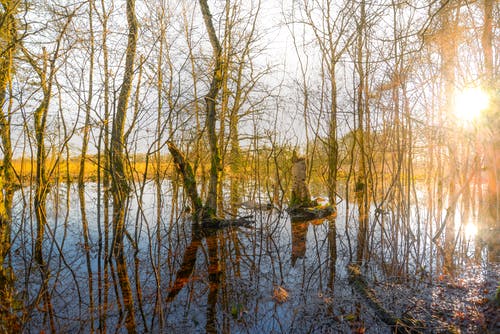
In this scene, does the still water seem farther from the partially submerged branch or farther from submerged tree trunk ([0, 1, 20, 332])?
the partially submerged branch

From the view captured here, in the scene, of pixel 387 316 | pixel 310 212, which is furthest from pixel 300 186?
pixel 387 316

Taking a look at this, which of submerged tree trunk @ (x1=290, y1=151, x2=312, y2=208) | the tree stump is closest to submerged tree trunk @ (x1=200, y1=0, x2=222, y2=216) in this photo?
the tree stump

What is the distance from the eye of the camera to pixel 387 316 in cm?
261

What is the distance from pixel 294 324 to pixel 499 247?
14.0 feet

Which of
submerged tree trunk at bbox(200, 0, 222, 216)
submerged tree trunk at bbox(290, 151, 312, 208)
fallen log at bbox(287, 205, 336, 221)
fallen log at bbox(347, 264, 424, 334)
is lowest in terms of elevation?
fallen log at bbox(287, 205, 336, 221)

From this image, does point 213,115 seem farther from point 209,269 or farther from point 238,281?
point 238,281

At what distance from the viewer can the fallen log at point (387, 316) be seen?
243cm

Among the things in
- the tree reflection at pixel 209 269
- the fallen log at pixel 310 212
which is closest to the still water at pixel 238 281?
the tree reflection at pixel 209 269

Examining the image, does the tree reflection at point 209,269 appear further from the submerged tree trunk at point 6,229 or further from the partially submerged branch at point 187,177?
the submerged tree trunk at point 6,229

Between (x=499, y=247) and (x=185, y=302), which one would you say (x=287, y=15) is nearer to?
(x=499, y=247)

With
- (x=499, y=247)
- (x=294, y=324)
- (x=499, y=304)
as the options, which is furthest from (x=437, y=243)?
(x=294, y=324)

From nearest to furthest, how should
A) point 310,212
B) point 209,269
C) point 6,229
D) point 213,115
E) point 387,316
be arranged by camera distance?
point 387,316, point 209,269, point 6,229, point 213,115, point 310,212

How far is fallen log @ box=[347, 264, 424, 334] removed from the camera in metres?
2.43

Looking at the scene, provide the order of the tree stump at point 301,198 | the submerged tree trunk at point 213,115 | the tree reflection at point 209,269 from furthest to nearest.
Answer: the tree stump at point 301,198 → the submerged tree trunk at point 213,115 → the tree reflection at point 209,269
